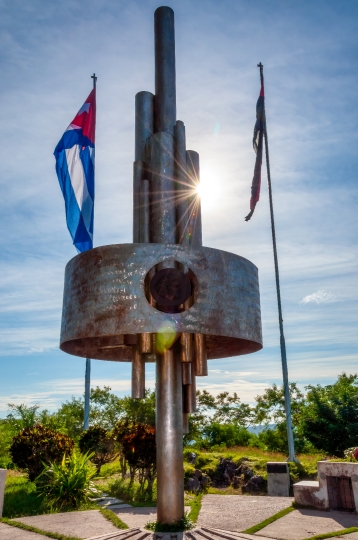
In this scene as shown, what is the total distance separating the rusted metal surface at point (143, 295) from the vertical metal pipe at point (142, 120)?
382cm

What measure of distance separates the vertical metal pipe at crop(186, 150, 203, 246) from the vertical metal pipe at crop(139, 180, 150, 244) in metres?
1.11

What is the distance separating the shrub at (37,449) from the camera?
1614cm

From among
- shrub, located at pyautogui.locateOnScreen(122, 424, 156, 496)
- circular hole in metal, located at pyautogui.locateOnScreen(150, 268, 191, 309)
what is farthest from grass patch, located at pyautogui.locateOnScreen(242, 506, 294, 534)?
circular hole in metal, located at pyautogui.locateOnScreen(150, 268, 191, 309)

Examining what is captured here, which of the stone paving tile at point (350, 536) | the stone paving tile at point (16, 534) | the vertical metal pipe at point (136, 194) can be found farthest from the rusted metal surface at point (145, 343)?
the stone paving tile at point (350, 536)

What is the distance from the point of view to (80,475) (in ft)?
43.8

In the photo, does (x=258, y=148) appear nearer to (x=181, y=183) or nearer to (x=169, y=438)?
(x=181, y=183)

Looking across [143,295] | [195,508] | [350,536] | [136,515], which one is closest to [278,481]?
[195,508]

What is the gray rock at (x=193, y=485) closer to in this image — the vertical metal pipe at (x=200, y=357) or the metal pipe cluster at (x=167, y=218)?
the metal pipe cluster at (x=167, y=218)

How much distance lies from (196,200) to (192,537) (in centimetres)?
769

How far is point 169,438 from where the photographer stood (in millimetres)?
9672

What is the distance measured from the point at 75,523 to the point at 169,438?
3519mm

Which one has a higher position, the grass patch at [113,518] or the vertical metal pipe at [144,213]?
the vertical metal pipe at [144,213]

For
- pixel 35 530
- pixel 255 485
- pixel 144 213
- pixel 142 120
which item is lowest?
pixel 255 485

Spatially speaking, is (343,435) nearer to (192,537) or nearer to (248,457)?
(248,457)
